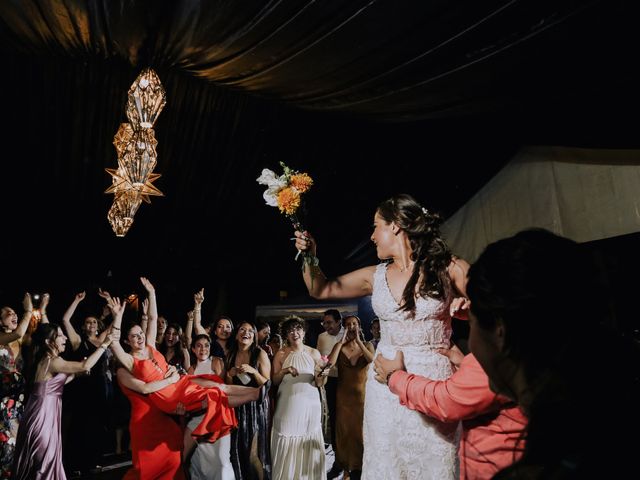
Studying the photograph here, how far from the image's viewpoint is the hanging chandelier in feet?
13.6

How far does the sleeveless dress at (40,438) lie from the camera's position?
4.75 metres

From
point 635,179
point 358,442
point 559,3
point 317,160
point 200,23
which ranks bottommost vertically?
point 358,442

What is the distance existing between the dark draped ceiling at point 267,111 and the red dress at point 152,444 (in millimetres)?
3332

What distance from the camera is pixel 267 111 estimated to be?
240 inches

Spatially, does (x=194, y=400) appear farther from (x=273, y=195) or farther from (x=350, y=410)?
(x=273, y=195)

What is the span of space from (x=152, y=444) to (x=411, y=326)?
355 centimetres

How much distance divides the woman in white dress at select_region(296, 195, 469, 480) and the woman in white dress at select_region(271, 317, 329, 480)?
2.97 m

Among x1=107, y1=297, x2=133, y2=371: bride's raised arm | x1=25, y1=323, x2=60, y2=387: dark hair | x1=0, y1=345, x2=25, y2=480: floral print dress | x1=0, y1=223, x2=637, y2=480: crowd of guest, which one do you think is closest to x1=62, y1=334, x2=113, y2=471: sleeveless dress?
x1=0, y1=223, x2=637, y2=480: crowd of guest

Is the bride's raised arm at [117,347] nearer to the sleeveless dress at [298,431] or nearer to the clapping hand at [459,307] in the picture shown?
the sleeveless dress at [298,431]

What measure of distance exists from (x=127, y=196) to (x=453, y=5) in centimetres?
339

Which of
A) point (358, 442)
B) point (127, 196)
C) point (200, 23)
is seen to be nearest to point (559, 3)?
point (200, 23)

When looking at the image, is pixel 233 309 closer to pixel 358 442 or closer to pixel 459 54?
pixel 358 442

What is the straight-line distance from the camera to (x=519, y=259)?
91 cm

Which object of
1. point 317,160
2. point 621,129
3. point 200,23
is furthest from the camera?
point 317,160
